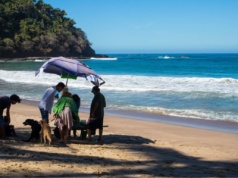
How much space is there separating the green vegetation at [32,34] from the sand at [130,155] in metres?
87.8

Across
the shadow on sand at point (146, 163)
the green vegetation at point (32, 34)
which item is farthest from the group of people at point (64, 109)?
the green vegetation at point (32, 34)

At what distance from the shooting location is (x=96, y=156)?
716 centimetres

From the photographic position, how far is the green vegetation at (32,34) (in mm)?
95688

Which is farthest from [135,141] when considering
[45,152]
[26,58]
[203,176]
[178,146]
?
[26,58]

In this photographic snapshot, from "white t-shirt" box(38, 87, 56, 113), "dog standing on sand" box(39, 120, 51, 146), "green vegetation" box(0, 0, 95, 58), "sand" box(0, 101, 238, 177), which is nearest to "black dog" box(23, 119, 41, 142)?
"sand" box(0, 101, 238, 177)

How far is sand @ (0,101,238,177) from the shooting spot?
19.3 feet

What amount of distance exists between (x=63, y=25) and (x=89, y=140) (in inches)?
4128

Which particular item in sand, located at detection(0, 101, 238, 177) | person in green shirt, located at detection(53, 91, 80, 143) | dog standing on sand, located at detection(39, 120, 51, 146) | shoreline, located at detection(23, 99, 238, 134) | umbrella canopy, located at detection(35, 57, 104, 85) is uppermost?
umbrella canopy, located at detection(35, 57, 104, 85)

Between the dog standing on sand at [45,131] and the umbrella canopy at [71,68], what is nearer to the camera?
the dog standing on sand at [45,131]

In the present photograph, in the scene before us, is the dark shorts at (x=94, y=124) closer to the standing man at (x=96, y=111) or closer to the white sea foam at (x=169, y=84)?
the standing man at (x=96, y=111)

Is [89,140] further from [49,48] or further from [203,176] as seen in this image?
[49,48]

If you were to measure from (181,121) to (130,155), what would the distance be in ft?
20.6

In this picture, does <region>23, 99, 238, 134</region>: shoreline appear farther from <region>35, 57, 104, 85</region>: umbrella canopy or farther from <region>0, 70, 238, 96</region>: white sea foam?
<region>0, 70, 238, 96</region>: white sea foam

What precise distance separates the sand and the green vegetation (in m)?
87.8
